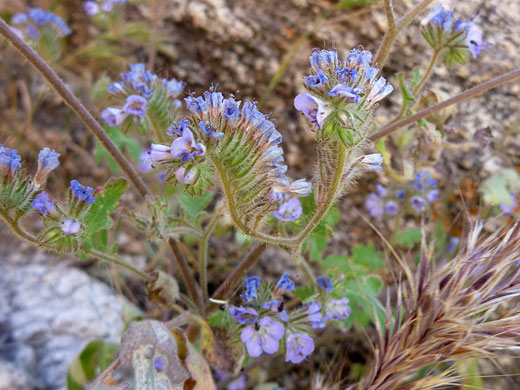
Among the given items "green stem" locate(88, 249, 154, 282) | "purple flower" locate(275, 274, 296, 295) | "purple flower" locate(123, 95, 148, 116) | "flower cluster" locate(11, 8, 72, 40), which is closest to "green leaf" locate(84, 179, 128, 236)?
"green stem" locate(88, 249, 154, 282)

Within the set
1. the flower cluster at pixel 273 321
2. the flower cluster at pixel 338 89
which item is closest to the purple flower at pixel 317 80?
the flower cluster at pixel 338 89

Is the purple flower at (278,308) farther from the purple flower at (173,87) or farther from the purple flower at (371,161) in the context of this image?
the purple flower at (173,87)

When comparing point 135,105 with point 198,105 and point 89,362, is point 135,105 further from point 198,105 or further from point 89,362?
point 89,362

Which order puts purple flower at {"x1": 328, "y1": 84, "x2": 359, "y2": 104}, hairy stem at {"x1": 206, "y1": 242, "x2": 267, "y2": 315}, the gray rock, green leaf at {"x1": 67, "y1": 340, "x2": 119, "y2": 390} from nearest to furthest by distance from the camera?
purple flower at {"x1": 328, "y1": 84, "x2": 359, "y2": 104}, hairy stem at {"x1": 206, "y1": 242, "x2": 267, "y2": 315}, green leaf at {"x1": 67, "y1": 340, "x2": 119, "y2": 390}, the gray rock

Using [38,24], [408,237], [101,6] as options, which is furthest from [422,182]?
[38,24]

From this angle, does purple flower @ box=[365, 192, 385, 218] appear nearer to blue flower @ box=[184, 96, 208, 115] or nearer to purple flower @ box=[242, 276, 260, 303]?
purple flower @ box=[242, 276, 260, 303]

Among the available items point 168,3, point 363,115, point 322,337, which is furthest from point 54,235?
point 168,3
